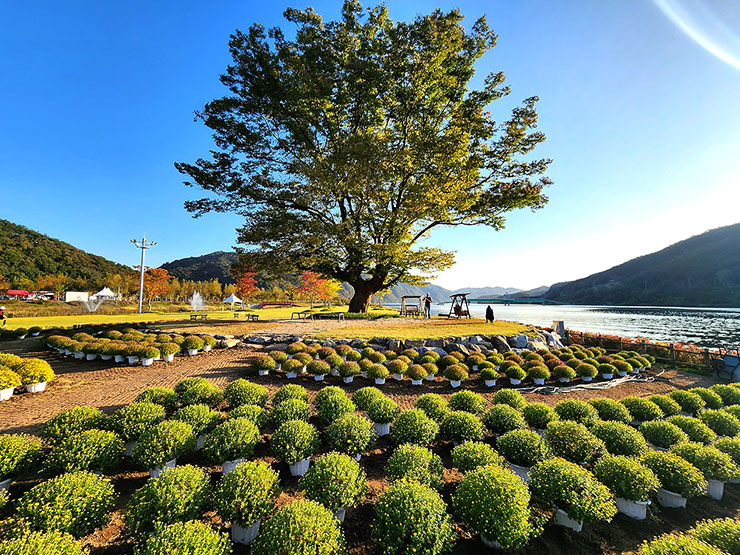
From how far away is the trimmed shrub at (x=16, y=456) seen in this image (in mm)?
3998

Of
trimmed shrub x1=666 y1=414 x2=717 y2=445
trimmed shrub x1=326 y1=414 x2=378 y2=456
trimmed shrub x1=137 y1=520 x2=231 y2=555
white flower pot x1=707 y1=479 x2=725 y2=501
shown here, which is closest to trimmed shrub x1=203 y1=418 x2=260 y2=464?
trimmed shrub x1=326 y1=414 x2=378 y2=456

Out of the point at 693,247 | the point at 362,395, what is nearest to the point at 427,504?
the point at 362,395

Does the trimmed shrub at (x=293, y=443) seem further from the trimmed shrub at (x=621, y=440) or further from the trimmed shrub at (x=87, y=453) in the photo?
the trimmed shrub at (x=621, y=440)

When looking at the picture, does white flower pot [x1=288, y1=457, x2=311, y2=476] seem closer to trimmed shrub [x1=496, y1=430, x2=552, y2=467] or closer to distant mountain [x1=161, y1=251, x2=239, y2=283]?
trimmed shrub [x1=496, y1=430, x2=552, y2=467]

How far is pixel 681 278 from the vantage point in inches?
3661

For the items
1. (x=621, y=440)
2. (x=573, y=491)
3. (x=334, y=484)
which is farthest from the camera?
(x=621, y=440)

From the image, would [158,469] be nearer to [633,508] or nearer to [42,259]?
[633,508]

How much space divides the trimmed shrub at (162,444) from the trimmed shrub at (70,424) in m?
1.34

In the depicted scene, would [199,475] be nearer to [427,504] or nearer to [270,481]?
[270,481]

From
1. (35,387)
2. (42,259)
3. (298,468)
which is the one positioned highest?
(42,259)

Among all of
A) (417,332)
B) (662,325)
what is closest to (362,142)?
(417,332)

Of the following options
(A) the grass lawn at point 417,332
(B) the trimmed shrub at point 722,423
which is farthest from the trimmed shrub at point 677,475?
(A) the grass lawn at point 417,332

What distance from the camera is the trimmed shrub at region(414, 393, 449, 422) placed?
6352mm

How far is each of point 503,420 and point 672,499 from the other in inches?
101
